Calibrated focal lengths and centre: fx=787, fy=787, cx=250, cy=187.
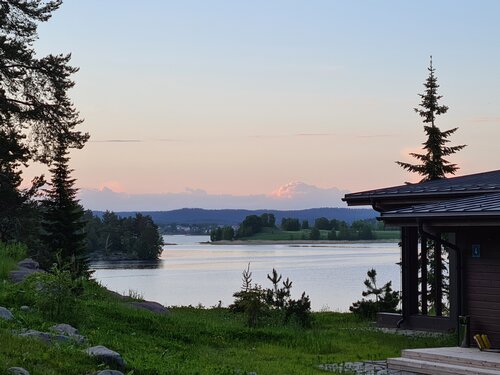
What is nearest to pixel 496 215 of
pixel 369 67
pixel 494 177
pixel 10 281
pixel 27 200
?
pixel 494 177

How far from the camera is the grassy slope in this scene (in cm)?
956

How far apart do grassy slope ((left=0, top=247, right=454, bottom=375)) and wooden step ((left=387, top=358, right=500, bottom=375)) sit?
3.73 feet

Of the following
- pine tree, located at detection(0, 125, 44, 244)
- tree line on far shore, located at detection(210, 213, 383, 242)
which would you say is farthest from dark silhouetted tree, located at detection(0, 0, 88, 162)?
tree line on far shore, located at detection(210, 213, 383, 242)

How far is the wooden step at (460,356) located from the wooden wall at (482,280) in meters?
0.51

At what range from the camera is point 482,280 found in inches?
523

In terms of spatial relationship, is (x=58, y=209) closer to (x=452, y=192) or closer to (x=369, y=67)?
(x=369, y=67)

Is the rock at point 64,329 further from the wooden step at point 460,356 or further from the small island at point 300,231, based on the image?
the small island at point 300,231

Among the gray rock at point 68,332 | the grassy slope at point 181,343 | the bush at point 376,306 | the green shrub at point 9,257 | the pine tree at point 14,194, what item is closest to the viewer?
the grassy slope at point 181,343

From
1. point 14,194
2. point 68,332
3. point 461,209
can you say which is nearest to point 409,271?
point 461,209

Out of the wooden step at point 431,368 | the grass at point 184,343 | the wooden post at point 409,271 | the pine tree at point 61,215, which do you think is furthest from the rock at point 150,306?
the pine tree at point 61,215

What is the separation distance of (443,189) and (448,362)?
5.31 meters

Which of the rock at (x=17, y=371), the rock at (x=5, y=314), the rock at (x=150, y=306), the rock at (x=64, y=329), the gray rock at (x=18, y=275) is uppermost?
the gray rock at (x=18, y=275)

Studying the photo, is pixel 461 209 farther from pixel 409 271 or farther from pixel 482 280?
pixel 409 271

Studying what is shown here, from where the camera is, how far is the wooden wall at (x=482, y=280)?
1308cm
